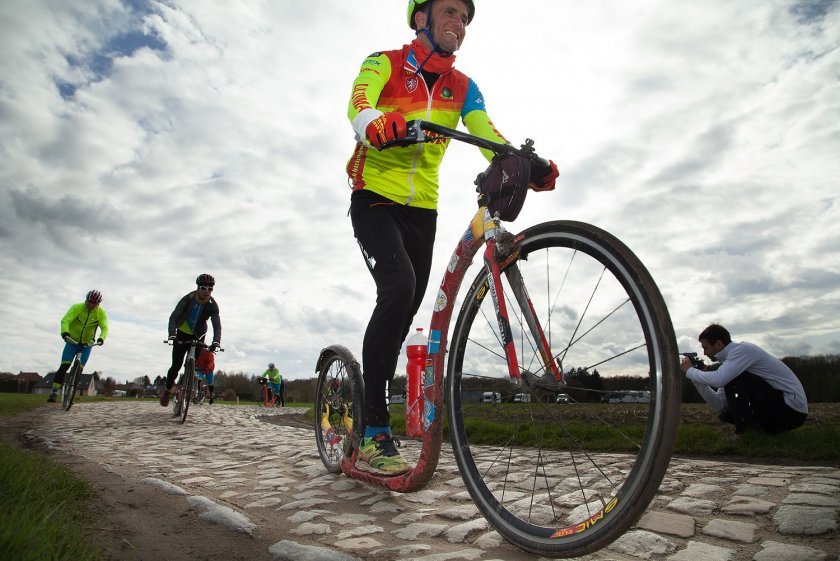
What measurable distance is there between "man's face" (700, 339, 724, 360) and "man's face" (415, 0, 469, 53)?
478 cm

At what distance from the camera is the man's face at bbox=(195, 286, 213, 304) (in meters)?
10.2

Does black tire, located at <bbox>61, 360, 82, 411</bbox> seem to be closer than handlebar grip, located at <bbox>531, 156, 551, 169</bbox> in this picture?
No

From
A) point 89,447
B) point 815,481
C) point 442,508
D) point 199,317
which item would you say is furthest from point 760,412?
point 199,317

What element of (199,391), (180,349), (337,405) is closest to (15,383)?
(199,391)

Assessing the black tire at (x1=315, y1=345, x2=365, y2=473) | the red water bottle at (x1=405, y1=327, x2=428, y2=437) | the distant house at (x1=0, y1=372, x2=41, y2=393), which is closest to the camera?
the red water bottle at (x1=405, y1=327, x2=428, y2=437)

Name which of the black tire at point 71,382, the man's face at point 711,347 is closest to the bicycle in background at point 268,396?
the black tire at point 71,382

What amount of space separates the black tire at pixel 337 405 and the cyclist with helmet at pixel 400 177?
0.33 m

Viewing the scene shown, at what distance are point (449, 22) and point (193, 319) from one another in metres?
8.63

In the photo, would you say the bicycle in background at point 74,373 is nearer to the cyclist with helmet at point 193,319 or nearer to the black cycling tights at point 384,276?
the cyclist with helmet at point 193,319

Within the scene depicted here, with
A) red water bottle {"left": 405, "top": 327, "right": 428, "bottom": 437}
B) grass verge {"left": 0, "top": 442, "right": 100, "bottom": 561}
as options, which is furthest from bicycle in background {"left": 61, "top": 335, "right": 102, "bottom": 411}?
red water bottle {"left": 405, "top": 327, "right": 428, "bottom": 437}

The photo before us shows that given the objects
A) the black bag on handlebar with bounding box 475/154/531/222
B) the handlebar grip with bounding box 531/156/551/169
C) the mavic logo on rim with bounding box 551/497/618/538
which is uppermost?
the handlebar grip with bounding box 531/156/551/169

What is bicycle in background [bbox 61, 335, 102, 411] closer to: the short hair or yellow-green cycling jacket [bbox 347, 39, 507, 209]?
yellow-green cycling jacket [bbox 347, 39, 507, 209]

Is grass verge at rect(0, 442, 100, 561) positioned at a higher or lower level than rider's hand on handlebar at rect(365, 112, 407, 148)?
lower

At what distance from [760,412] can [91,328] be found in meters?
13.2
